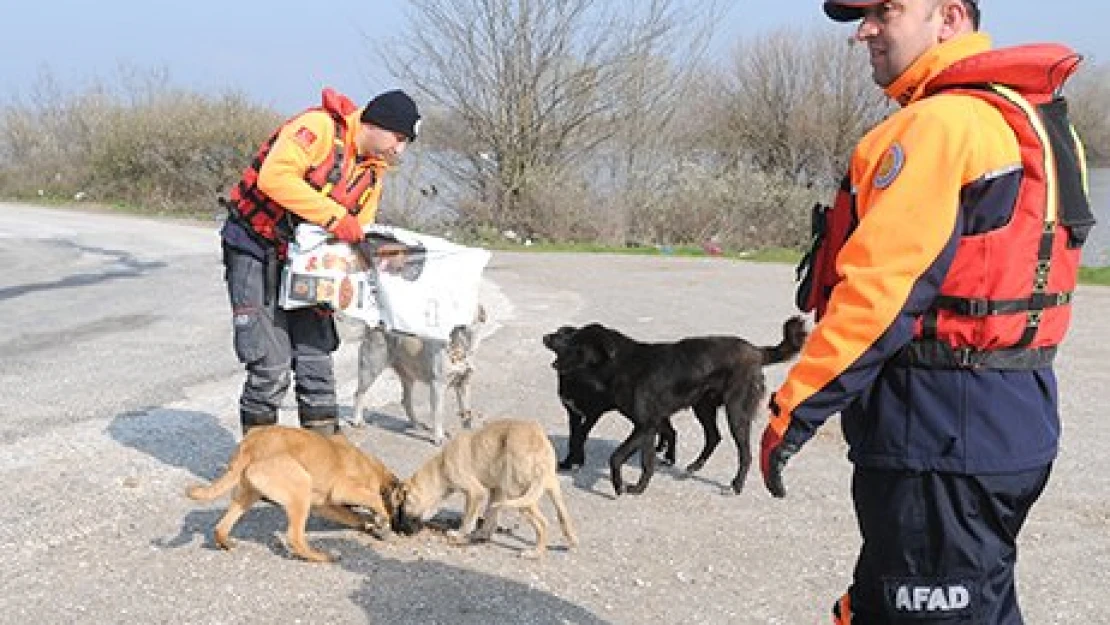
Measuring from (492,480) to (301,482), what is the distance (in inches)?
35.4

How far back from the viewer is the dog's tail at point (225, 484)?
180 inches

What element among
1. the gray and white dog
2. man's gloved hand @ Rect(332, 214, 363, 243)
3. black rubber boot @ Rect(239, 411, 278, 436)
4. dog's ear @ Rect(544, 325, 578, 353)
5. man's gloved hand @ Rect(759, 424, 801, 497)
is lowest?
the gray and white dog

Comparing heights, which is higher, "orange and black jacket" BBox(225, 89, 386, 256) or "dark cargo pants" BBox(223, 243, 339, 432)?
"orange and black jacket" BBox(225, 89, 386, 256)

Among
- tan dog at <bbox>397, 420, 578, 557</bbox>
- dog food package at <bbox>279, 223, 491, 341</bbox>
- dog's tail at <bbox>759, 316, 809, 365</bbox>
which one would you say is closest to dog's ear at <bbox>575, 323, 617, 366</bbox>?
dog food package at <bbox>279, 223, 491, 341</bbox>

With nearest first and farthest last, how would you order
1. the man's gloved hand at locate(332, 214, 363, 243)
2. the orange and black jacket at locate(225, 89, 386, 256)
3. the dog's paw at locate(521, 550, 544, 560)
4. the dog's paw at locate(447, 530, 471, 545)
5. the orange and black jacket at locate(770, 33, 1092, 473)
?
the orange and black jacket at locate(770, 33, 1092, 473)
the dog's paw at locate(521, 550, 544, 560)
the dog's paw at locate(447, 530, 471, 545)
the orange and black jacket at locate(225, 89, 386, 256)
the man's gloved hand at locate(332, 214, 363, 243)

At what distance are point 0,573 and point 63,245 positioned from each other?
15997 millimetres

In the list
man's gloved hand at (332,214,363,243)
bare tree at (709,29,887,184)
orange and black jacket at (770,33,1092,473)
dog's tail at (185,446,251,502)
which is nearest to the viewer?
orange and black jacket at (770,33,1092,473)

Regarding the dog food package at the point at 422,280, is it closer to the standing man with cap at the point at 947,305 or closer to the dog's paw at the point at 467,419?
the dog's paw at the point at 467,419

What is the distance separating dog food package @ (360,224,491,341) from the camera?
5551 mm

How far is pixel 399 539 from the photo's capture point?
5105 millimetres

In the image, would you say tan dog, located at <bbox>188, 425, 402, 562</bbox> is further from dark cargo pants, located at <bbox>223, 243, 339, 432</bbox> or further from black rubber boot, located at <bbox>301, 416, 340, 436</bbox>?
black rubber boot, located at <bbox>301, 416, 340, 436</bbox>

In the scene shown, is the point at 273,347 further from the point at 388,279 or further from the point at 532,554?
the point at 532,554

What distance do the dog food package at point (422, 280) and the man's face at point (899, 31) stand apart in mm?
3386

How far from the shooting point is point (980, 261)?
93.2 inches
